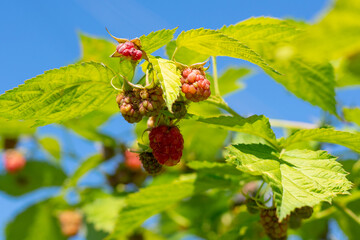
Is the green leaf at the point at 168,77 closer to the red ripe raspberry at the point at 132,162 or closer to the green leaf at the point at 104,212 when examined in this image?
the green leaf at the point at 104,212

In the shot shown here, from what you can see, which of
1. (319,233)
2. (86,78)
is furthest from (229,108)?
(319,233)

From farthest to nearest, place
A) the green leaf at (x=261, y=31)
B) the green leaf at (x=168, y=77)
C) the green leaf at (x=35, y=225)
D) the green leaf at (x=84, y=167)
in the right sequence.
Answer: the green leaf at (x=35, y=225)
the green leaf at (x=84, y=167)
the green leaf at (x=261, y=31)
the green leaf at (x=168, y=77)

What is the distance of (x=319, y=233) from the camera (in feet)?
8.91

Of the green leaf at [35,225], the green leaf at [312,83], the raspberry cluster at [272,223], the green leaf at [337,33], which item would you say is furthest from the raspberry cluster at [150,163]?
the green leaf at [35,225]

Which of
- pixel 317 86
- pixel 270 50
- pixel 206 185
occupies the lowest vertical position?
pixel 206 185

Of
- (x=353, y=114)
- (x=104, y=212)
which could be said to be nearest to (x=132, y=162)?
(x=104, y=212)

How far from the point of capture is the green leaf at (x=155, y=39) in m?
1.29

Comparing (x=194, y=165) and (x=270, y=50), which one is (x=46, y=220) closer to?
(x=194, y=165)

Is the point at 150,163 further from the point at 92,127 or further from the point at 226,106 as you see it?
the point at 92,127

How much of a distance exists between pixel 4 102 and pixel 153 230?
249 cm

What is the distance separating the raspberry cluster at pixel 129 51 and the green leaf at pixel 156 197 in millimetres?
611

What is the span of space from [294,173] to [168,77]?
46 centimetres

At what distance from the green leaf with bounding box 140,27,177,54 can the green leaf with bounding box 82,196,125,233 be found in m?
1.56

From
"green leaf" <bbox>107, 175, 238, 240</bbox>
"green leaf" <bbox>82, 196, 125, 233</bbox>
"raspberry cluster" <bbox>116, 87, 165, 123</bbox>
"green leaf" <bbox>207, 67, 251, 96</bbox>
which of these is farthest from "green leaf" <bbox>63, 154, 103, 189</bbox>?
"raspberry cluster" <bbox>116, 87, 165, 123</bbox>
